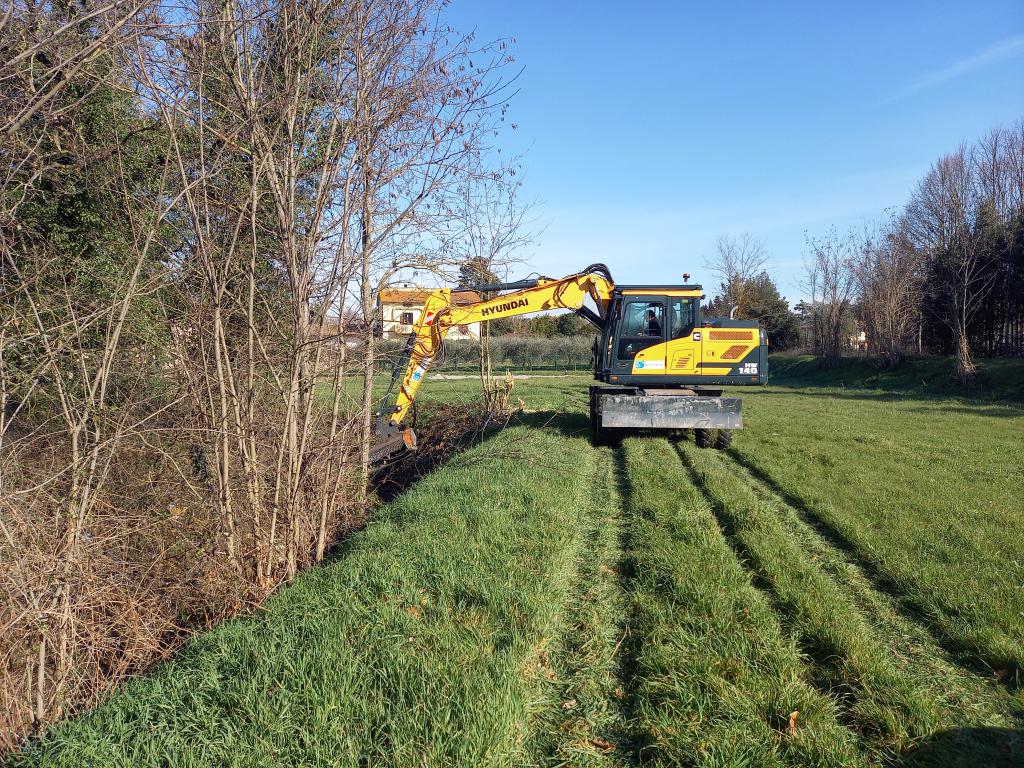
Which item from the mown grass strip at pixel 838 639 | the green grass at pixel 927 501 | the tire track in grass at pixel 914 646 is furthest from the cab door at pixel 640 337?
the tire track in grass at pixel 914 646

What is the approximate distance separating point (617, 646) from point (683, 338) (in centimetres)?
843

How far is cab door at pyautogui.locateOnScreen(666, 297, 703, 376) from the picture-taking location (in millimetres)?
11562

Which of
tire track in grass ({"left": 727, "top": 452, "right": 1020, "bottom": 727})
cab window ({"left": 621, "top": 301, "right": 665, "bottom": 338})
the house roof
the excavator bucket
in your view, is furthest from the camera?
cab window ({"left": 621, "top": 301, "right": 665, "bottom": 338})

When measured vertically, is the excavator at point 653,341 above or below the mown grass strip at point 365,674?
above

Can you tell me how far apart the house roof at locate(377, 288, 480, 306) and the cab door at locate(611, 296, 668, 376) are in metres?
3.05

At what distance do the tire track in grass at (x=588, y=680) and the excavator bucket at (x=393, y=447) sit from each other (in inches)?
214

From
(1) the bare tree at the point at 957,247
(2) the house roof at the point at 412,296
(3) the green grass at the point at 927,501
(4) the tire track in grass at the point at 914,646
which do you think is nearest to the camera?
(4) the tire track in grass at the point at 914,646

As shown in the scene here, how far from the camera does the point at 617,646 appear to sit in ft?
13.0

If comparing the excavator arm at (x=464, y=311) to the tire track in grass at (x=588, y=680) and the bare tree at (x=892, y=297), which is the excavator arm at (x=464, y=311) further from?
the bare tree at (x=892, y=297)

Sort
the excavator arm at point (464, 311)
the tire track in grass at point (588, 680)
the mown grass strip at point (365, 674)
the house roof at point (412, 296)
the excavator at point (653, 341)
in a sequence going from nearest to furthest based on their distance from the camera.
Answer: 1. the mown grass strip at point (365, 674)
2. the tire track in grass at point (588, 680)
3. the house roof at point (412, 296)
4. the excavator arm at point (464, 311)
5. the excavator at point (653, 341)

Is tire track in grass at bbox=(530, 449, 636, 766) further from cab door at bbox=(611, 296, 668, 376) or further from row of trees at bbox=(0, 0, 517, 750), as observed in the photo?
cab door at bbox=(611, 296, 668, 376)

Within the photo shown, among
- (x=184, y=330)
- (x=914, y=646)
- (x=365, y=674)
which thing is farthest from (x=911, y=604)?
(x=184, y=330)

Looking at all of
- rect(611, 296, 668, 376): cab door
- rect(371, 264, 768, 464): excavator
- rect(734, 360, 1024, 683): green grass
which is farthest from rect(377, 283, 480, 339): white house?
rect(734, 360, 1024, 683): green grass

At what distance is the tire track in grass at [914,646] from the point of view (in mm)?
3305
